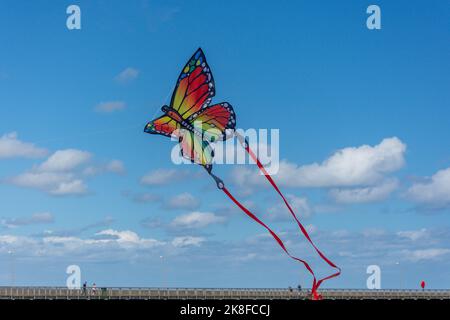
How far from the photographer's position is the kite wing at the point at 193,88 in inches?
3007

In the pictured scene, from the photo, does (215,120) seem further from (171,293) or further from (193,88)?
(171,293)

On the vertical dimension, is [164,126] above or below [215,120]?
below

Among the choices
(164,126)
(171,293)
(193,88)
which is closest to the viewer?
(164,126)

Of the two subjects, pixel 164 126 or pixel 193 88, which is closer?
pixel 164 126

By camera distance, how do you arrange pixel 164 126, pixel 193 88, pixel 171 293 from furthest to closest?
1. pixel 171 293
2. pixel 193 88
3. pixel 164 126

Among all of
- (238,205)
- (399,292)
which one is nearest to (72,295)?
(399,292)

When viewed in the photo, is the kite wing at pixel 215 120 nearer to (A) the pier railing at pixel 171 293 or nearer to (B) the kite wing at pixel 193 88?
(B) the kite wing at pixel 193 88

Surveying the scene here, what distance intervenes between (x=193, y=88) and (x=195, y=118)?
2.70 m

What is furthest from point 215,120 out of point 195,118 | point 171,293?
point 171,293

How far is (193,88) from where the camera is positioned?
77188mm

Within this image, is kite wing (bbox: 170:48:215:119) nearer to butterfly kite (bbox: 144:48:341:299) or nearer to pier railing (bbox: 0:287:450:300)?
butterfly kite (bbox: 144:48:341:299)

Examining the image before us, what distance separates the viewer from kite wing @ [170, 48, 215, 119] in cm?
7638
